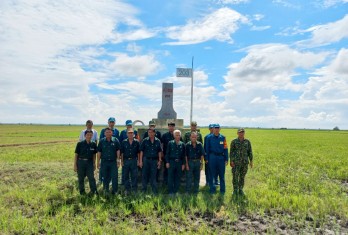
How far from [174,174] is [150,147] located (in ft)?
3.99

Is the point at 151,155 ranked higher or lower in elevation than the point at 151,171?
higher

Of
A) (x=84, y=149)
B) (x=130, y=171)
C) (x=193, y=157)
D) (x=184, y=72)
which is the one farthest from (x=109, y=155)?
(x=184, y=72)

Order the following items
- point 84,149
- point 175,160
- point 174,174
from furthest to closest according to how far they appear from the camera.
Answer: point 174,174 < point 175,160 < point 84,149

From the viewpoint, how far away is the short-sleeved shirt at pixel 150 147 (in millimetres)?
9625

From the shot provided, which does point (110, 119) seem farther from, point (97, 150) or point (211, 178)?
point (211, 178)

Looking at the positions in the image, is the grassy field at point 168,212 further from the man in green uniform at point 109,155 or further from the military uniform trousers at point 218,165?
the man in green uniform at point 109,155

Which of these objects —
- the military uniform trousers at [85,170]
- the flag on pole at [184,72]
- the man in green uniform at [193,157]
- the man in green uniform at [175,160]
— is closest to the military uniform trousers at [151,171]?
the man in green uniform at [175,160]

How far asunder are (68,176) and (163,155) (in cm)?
446

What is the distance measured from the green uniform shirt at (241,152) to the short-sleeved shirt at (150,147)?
2.44m

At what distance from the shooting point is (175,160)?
9.62 m

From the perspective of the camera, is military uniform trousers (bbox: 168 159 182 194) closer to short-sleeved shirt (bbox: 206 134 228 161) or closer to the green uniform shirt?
short-sleeved shirt (bbox: 206 134 228 161)

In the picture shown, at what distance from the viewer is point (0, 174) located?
41.0 ft

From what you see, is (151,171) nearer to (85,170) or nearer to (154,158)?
(154,158)

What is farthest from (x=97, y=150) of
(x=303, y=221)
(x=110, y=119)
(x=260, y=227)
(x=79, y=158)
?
(x=303, y=221)
